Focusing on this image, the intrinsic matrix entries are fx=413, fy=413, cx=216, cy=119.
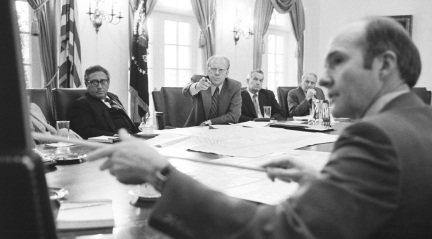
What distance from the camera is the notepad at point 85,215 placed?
896 millimetres

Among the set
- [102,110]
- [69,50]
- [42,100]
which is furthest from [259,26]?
[42,100]

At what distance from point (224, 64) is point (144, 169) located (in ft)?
11.1

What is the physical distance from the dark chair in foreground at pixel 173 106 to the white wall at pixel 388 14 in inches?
159

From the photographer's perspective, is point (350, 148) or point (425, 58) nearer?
point (350, 148)

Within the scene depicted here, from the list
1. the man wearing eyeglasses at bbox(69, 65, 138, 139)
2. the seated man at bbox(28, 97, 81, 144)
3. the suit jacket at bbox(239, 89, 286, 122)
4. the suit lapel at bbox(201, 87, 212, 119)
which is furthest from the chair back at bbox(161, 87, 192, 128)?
the seated man at bbox(28, 97, 81, 144)

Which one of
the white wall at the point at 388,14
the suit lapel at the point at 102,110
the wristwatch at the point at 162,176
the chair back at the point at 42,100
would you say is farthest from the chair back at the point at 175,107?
the white wall at the point at 388,14

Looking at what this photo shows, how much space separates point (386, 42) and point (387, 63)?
0.04 m

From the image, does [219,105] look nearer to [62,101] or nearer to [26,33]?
[62,101]

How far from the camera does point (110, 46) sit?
530 cm

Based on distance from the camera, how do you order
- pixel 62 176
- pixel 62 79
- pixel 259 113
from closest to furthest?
pixel 62 176
pixel 62 79
pixel 259 113

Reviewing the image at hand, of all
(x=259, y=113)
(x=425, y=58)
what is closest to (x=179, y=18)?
(x=259, y=113)

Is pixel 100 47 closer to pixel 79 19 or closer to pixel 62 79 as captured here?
pixel 79 19

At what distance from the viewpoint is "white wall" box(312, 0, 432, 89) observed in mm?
7699

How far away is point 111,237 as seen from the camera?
0.85m
